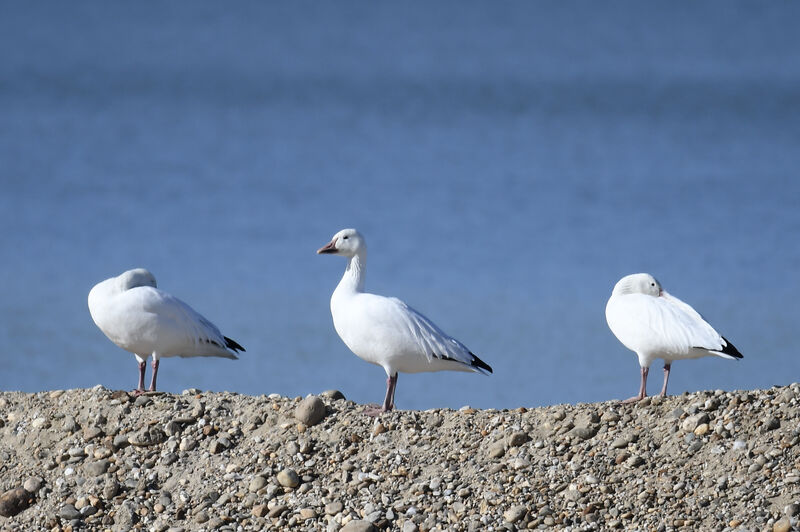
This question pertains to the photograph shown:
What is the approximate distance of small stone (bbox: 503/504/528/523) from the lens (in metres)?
10.0

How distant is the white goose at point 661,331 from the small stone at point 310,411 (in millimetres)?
3046

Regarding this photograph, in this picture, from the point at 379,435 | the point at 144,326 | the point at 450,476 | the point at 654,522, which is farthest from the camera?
the point at 144,326

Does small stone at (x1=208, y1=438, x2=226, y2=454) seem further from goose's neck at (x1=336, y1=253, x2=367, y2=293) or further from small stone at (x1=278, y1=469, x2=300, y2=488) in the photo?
goose's neck at (x1=336, y1=253, x2=367, y2=293)

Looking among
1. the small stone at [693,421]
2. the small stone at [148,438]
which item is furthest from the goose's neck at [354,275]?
the small stone at [693,421]

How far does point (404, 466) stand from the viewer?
36.1 feet

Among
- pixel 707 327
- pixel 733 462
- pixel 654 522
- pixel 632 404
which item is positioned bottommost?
pixel 654 522

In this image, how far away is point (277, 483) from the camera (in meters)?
11.1

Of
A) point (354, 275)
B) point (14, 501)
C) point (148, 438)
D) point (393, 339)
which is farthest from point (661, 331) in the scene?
point (14, 501)

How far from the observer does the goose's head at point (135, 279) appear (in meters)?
13.3

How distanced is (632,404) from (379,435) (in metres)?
2.48

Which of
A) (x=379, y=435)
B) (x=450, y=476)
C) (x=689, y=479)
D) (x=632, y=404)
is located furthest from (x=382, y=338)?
(x=689, y=479)

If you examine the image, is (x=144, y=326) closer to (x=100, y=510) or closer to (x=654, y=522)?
(x=100, y=510)

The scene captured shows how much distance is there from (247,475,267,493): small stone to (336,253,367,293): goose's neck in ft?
7.72

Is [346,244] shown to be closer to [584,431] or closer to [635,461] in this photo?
[584,431]
